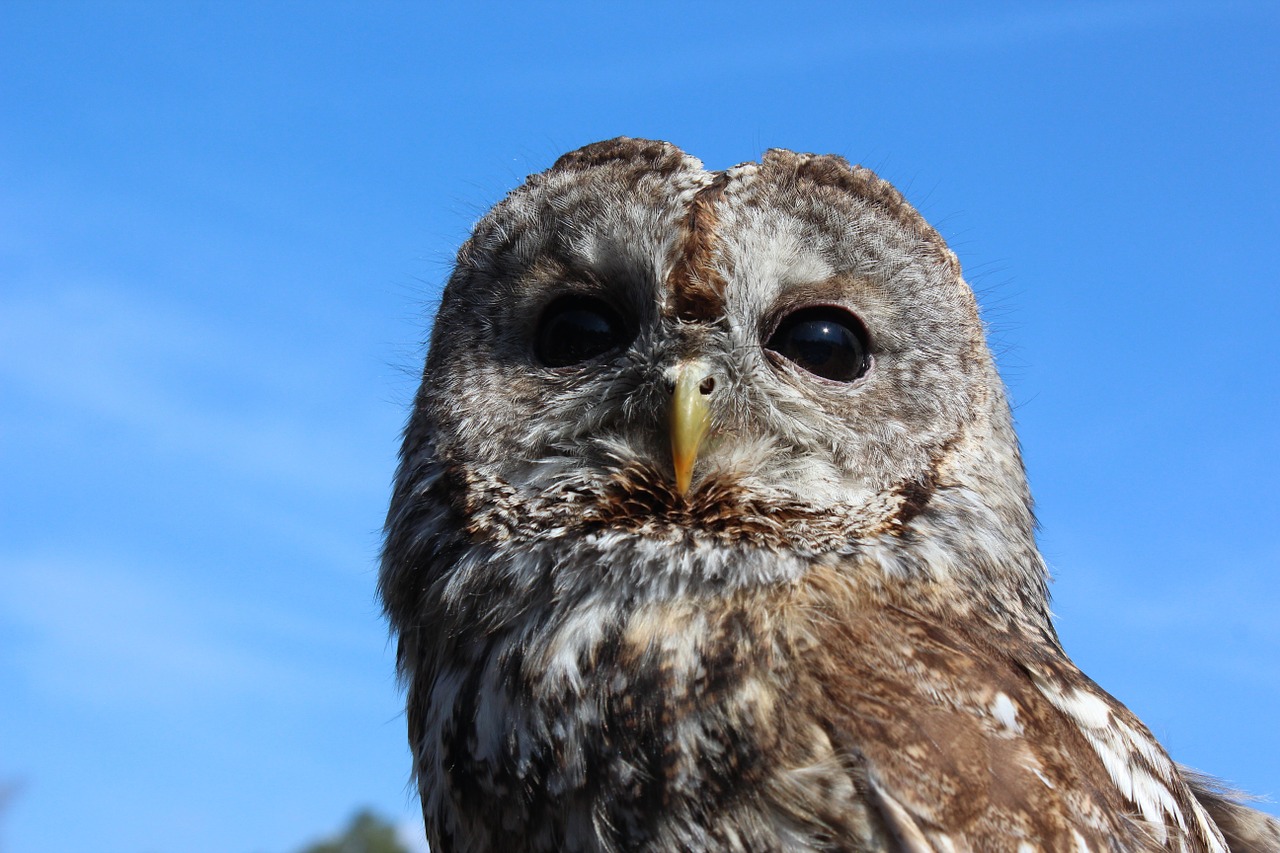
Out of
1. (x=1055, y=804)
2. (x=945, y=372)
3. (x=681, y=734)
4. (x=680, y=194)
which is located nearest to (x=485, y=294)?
(x=680, y=194)

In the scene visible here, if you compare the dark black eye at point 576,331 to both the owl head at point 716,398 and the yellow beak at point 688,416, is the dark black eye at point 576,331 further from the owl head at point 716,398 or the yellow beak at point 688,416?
the yellow beak at point 688,416

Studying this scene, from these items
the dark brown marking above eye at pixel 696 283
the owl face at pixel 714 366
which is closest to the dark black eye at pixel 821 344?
the owl face at pixel 714 366

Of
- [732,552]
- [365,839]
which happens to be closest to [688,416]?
[732,552]

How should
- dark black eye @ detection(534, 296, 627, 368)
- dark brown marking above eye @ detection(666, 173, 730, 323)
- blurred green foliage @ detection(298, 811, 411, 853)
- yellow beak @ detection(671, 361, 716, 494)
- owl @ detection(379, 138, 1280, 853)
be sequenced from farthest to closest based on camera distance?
blurred green foliage @ detection(298, 811, 411, 853) < dark black eye @ detection(534, 296, 627, 368) < dark brown marking above eye @ detection(666, 173, 730, 323) < yellow beak @ detection(671, 361, 716, 494) < owl @ detection(379, 138, 1280, 853)

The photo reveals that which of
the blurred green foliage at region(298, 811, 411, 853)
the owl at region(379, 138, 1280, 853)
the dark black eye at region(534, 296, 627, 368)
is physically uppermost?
the blurred green foliage at region(298, 811, 411, 853)

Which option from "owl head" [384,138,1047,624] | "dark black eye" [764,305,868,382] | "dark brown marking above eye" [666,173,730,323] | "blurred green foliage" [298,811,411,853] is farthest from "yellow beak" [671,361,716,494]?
"blurred green foliage" [298,811,411,853]

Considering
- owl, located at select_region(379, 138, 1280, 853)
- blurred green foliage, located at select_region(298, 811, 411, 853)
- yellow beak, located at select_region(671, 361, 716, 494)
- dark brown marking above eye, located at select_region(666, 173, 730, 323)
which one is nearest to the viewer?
owl, located at select_region(379, 138, 1280, 853)

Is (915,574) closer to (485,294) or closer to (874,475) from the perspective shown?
(874,475)

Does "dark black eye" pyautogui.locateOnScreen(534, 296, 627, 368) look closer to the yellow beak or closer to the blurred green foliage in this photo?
the yellow beak
